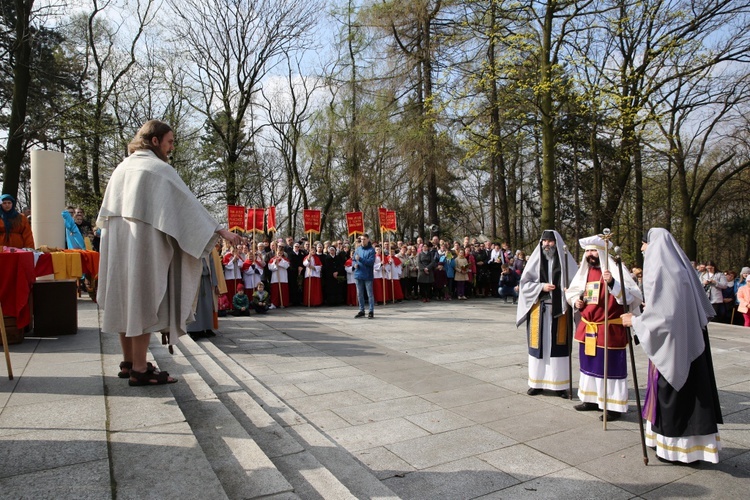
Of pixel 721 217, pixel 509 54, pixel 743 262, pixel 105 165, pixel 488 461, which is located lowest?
pixel 488 461

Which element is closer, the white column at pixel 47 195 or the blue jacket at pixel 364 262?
the white column at pixel 47 195

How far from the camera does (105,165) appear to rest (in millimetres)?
27484

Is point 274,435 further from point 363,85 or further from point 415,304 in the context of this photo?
point 363,85

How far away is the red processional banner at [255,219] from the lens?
16.5m

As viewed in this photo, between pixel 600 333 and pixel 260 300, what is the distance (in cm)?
964

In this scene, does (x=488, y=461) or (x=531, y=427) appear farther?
(x=531, y=427)

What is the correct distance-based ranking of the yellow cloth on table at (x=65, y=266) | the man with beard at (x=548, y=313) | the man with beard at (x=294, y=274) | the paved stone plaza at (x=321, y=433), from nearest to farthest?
the paved stone plaza at (x=321, y=433) < the man with beard at (x=548, y=313) < the yellow cloth on table at (x=65, y=266) < the man with beard at (x=294, y=274)

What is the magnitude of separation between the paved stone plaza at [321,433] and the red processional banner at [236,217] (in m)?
7.88

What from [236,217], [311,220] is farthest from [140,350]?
[311,220]

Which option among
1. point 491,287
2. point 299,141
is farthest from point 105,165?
point 491,287

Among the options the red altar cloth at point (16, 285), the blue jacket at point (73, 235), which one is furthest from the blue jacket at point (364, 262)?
the red altar cloth at point (16, 285)

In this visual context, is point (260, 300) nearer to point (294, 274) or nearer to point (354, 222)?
point (294, 274)

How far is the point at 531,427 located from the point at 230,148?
86.2ft

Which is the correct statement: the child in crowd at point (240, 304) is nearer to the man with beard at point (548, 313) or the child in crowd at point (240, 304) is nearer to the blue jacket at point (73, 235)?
the blue jacket at point (73, 235)
